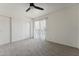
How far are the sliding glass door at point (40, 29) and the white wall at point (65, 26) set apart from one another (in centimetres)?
92

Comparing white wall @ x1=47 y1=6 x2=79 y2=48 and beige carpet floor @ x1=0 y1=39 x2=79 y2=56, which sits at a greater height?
white wall @ x1=47 y1=6 x2=79 y2=48

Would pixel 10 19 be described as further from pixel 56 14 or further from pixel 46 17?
pixel 56 14

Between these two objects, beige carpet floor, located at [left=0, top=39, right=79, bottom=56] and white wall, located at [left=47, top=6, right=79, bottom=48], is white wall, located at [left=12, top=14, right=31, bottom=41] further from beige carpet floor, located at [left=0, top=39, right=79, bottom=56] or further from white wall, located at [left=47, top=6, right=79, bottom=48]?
white wall, located at [left=47, top=6, right=79, bottom=48]

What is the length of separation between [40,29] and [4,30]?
3167mm

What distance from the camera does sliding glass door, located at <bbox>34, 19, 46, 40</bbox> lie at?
23.4 feet

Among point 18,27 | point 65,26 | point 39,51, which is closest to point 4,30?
point 18,27

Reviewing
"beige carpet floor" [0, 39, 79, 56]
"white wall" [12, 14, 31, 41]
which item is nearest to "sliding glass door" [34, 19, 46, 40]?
"white wall" [12, 14, 31, 41]

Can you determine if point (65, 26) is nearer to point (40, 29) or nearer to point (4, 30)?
point (40, 29)

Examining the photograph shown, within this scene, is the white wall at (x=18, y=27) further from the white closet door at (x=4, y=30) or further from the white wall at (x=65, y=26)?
the white wall at (x=65, y=26)

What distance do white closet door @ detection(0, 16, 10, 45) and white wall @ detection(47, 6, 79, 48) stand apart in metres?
3.02

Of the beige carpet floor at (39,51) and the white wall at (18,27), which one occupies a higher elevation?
the white wall at (18,27)

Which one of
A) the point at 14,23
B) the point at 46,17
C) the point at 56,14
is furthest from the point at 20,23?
the point at 56,14

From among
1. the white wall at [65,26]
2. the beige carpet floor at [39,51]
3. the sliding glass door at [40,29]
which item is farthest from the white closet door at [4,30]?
the white wall at [65,26]

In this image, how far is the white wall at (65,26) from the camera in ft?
14.1
